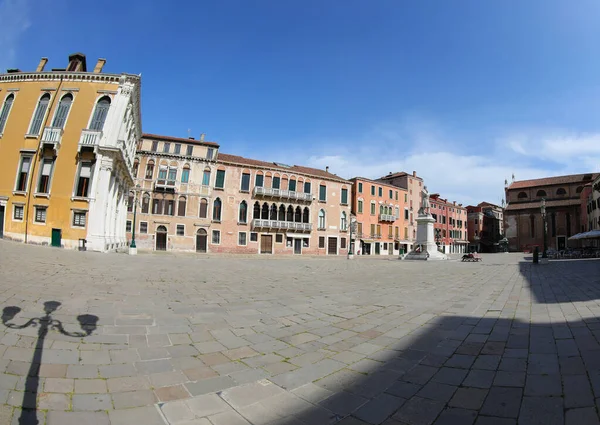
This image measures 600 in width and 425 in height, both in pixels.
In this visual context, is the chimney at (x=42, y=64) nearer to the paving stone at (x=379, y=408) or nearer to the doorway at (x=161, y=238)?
the doorway at (x=161, y=238)

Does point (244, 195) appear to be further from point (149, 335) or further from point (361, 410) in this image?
point (361, 410)

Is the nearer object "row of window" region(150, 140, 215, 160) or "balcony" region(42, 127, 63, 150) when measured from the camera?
"balcony" region(42, 127, 63, 150)

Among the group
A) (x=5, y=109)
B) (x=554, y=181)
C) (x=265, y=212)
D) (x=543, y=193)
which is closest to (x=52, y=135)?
(x=5, y=109)

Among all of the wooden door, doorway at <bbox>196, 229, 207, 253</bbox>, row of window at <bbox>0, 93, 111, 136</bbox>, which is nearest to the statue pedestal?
the wooden door

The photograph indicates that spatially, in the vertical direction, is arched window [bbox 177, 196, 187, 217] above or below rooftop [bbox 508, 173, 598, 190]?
below

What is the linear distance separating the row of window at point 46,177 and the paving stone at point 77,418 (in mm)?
21016

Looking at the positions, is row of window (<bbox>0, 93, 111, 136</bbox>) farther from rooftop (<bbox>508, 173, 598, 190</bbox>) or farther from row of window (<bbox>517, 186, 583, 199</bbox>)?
rooftop (<bbox>508, 173, 598, 190</bbox>)

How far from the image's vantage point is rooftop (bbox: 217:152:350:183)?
3459cm

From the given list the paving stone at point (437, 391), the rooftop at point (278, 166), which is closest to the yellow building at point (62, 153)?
the rooftop at point (278, 166)

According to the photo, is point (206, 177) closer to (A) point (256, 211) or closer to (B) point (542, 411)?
(A) point (256, 211)

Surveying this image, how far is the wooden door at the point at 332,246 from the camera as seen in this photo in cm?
3869

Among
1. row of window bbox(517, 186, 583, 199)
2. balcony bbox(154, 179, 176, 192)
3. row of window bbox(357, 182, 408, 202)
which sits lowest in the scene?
balcony bbox(154, 179, 176, 192)

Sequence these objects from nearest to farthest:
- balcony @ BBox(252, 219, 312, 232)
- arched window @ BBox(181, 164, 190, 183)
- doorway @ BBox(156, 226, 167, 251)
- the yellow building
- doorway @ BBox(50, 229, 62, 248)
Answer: doorway @ BBox(50, 229, 62, 248), the yellow building, doorway @ BBox(156, 226, 167, 251), arched window @ BBox(181, 164, 190, 183), balcony @ BBox(252, 219, 312, 232)

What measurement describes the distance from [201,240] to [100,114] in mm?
15790
